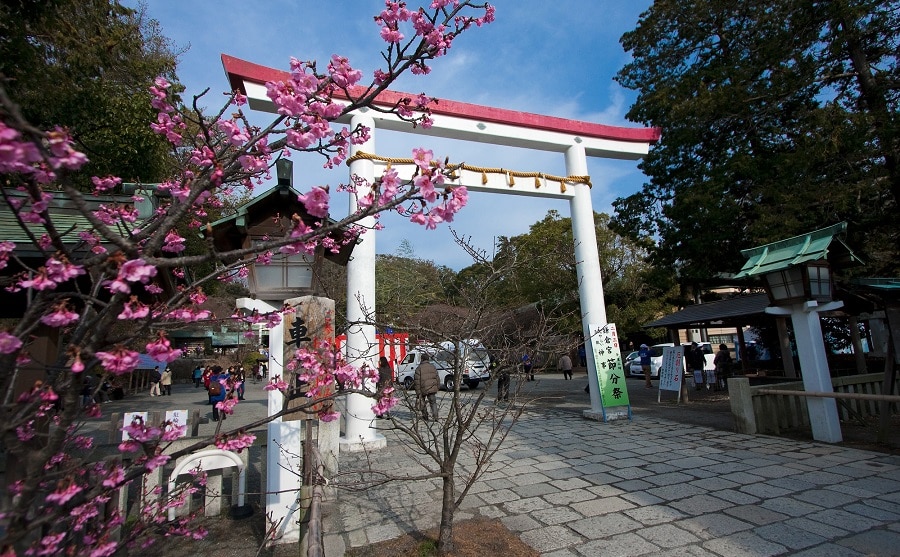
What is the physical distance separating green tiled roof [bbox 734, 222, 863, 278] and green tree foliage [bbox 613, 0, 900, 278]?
1359 mm

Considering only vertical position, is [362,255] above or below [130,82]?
below

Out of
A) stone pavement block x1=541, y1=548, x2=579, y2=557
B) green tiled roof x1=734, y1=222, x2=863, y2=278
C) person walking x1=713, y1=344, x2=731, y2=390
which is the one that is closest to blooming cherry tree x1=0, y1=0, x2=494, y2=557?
stone pavement block x1=541, y1=548, x2=579, y2=557

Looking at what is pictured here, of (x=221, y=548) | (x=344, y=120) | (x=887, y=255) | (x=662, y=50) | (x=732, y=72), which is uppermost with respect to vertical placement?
(x=662, y=50)

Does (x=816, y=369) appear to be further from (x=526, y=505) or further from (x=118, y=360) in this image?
(x=118, y=360)

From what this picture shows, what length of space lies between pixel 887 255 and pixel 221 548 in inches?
563

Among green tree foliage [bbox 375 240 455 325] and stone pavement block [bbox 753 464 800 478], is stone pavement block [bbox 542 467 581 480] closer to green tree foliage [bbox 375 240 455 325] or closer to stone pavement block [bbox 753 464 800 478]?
stone pavement block [bbox 753 464 800 478]

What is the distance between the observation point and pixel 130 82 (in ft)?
27.8

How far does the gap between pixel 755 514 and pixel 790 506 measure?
A: 466mm

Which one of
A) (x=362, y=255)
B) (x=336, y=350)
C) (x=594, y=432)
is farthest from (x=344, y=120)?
(x=594, y=432)

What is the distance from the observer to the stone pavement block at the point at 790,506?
394 cm

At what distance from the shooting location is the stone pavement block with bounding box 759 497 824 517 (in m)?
3.94

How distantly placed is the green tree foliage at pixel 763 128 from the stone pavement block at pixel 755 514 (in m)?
6.10

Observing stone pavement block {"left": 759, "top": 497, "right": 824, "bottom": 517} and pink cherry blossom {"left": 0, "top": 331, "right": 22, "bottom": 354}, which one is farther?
stone pavement block {"left": 759, "top": 497, "right": 824, "bottom": 517}

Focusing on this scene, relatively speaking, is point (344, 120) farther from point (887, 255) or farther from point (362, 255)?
point (887, 255)
